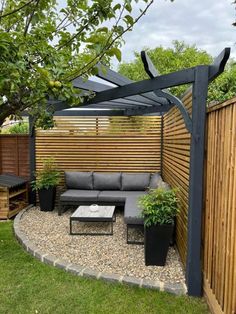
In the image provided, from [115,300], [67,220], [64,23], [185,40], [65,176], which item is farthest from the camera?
[185,40]

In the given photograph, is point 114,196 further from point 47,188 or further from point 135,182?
point 47,188

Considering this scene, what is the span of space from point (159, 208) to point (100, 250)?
54.4 inches

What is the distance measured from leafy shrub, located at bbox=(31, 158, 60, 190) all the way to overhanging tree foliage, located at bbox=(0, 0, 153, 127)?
545 cm

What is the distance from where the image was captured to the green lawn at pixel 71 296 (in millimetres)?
2975

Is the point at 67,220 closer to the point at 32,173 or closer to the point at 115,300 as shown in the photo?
the point at 32,173

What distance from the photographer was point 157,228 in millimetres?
3766

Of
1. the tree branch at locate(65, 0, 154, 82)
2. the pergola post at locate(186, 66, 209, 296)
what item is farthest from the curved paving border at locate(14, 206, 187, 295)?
the tree branch at locate(65, 0, 154, 82)

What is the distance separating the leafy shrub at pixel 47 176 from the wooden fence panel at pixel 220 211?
15.3 ft

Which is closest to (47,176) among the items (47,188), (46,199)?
(47,188)

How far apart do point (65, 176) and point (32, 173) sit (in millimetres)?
958

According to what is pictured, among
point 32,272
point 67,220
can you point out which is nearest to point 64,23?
point 32,272

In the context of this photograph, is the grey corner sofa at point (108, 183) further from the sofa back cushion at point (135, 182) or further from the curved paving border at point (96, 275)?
the curved paving border at point (96, 275)

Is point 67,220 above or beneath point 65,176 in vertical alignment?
beneath

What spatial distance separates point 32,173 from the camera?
7.45 m
